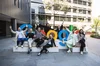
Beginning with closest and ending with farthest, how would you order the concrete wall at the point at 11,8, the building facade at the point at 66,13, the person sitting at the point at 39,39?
the person sitting at the point at 39,39 < the concrete wall at the point at 11,8 < the building facade at the point at 66,13

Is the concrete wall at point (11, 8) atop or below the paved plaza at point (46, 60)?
atop

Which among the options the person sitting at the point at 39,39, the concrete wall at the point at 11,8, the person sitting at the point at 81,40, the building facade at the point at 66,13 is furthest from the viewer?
the building facade at the point at 66,13

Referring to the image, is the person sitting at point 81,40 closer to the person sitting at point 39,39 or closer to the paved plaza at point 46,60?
the paved plaza at point 46,60

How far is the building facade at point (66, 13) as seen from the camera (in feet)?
142

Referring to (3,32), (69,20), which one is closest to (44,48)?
(3,32)

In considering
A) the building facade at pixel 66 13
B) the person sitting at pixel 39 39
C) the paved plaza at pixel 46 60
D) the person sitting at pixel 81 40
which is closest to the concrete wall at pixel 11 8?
the person sitting at pixel 39 39

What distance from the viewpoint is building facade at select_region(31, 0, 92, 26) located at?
4331 centimetres

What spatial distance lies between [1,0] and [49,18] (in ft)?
111

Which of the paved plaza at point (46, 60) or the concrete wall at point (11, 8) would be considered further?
the concrete wall at point (11, 8)

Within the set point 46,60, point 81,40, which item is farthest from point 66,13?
point 46,60

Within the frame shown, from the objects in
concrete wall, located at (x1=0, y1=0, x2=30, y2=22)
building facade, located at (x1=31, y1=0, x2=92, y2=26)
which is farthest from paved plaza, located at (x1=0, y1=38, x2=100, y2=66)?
building facade, located at (x1=31, y1=0, x2=92, y2=26)

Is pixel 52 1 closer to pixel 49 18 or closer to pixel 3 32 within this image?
pixel 49 18

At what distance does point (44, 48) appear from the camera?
10000 mm

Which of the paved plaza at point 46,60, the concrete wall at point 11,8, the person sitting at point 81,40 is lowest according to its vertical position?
the paved plaza at point 46,60
